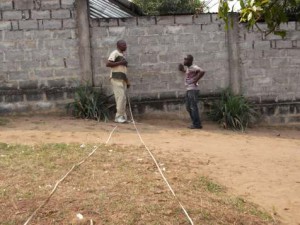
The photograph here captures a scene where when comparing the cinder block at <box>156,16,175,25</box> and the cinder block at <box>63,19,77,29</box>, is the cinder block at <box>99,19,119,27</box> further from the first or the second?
the cinder block at <box>156,16,175,25</box>

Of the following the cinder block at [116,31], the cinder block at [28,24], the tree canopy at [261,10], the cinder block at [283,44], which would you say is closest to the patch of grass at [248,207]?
the tree canopy at [261,10]

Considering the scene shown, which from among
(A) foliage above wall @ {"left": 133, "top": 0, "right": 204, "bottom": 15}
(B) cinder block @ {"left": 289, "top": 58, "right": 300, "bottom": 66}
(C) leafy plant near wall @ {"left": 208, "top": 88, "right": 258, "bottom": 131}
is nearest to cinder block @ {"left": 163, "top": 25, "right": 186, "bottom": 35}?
(C) leafy plant near wall @ {"left": 208, "top": 88, "right": 258, "bottom": 131}

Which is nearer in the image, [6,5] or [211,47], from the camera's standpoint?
[6,5]

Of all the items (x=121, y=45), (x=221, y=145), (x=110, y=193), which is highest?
(x=121, y=45)

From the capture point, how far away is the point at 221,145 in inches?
281

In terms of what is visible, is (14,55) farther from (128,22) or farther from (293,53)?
(293,53)

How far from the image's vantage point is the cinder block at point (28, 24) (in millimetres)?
8562

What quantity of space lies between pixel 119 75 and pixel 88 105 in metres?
0.83

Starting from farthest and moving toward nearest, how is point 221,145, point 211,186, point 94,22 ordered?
point 94,22 → point 221,145 → point 211,186

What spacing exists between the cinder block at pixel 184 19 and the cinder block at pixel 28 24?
111 inches

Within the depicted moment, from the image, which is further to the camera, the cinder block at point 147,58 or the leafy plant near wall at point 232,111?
the cinder block at point 147,58

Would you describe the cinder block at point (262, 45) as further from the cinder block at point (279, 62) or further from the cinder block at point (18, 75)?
the cinder block at point (18, 75)

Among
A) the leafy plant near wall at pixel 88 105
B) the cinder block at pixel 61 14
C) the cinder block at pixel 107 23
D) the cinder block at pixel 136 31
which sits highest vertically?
the cinder block at pixel 61 14

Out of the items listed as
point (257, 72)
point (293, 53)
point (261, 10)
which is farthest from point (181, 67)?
point (261, 10)
